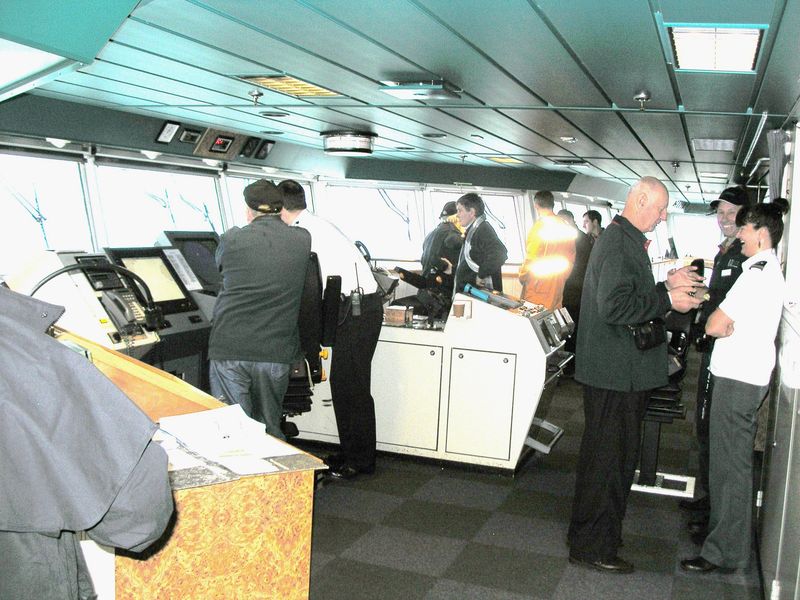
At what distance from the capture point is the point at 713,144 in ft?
23.9

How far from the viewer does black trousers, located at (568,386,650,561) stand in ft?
11.1

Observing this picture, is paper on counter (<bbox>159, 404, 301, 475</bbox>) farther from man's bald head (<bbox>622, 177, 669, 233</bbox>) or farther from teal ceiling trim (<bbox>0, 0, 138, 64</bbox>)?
man's bald head (<bbox>622, 177, 669, 233</bbox>)

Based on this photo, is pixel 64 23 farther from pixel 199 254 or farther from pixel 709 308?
pixel 709 308

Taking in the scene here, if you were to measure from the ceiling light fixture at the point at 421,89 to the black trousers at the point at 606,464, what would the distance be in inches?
87.5

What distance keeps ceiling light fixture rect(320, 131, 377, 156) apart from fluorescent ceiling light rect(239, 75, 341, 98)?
2.06 m

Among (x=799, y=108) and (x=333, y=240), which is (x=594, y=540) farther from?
(x=799, y=108)

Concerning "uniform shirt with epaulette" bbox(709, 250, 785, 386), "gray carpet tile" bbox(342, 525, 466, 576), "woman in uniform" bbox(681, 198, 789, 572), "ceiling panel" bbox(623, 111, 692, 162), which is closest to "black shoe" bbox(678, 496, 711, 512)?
"woman in uniform" bbox(681, 198, 789, 572)

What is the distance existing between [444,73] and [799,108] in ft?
7.20

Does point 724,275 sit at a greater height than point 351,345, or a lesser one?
greater

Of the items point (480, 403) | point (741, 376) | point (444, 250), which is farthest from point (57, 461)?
point (444, 250)

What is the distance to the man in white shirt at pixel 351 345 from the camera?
4.16m

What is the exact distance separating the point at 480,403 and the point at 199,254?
208cm

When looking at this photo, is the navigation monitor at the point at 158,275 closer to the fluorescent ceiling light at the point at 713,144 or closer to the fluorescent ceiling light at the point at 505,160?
the fluorescent ceiling light at the point at 713,144

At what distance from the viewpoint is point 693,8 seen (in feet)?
9.96
